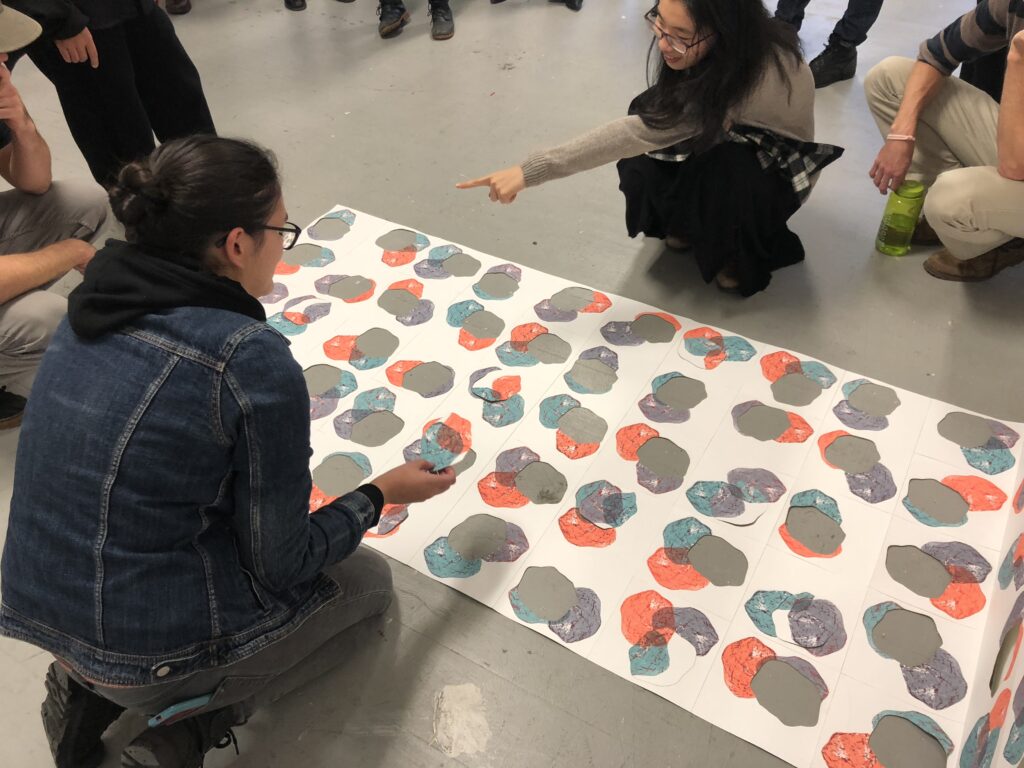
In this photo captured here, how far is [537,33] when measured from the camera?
323 centimetres

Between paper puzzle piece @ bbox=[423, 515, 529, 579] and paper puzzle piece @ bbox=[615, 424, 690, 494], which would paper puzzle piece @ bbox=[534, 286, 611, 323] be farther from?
paper puzzle piece @ bbox=[423, 515, 529, 579]

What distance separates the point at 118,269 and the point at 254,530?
353mm

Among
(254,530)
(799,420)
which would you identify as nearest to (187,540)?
(254,530)

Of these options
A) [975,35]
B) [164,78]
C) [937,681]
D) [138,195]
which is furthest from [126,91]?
[937,681]

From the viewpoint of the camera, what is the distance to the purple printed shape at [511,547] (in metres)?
1.46

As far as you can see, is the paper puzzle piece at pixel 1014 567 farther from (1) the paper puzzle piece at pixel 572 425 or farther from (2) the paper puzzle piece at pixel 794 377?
(1) the paper puzzle piece at pixel 572 425

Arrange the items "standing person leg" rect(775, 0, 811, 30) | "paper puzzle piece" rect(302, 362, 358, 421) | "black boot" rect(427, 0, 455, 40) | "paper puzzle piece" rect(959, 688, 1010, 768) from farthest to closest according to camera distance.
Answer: "black boot" rect(427, 0, 455, 40), "standing person leg" rect(775, 0, 811, 30), "paper puzzle piece" rect(302, 362, 358, 421), "paper puzzle piece" rect(959, 688, 1010, 768)

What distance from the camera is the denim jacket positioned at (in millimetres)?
888

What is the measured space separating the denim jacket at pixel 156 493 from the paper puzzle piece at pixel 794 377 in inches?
44.1

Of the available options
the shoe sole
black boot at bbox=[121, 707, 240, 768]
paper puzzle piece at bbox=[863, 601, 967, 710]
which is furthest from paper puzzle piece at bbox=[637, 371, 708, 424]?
the shoe sole

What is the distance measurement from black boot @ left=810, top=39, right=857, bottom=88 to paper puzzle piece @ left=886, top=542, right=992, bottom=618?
190cm

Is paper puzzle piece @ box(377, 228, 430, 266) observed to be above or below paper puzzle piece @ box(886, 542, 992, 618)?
above

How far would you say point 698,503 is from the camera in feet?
5.00

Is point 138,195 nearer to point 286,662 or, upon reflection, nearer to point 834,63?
point 286,662
